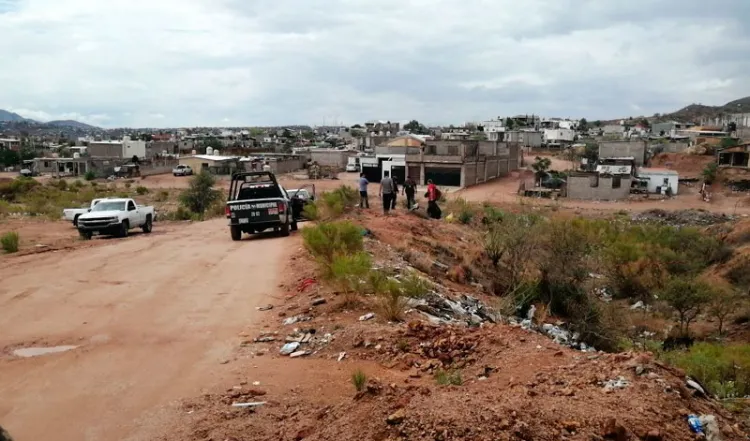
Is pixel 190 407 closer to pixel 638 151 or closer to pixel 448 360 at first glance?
pixel 448 360

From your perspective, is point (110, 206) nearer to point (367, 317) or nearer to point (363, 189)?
point (363, 189)

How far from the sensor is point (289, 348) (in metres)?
8.59

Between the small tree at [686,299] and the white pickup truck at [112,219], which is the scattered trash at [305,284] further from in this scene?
the white pickup truck at [112,219]

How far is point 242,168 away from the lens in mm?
79000

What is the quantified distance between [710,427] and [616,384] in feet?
2.80

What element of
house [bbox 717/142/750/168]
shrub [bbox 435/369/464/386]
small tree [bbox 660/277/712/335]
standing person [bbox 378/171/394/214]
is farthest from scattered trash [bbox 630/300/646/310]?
house [bbox 717/142/750/168]

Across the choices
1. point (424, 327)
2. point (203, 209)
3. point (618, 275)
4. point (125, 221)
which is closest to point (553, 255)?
point (618, 275)

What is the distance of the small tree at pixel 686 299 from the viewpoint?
59.7 feet

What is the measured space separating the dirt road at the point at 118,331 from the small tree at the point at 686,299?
36.5 feet

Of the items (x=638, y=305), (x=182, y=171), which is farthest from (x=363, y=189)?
(x=182, y=171)

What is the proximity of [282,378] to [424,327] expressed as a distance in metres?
2.17

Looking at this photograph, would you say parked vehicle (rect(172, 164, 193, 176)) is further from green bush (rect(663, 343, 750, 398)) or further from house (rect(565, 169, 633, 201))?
green bush (rect(663, 343, 750, 398))

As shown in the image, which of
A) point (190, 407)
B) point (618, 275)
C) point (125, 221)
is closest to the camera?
point (190, 407)

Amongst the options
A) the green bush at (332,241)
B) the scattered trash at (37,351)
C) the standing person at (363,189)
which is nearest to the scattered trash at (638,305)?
the green bush at (332,241)
